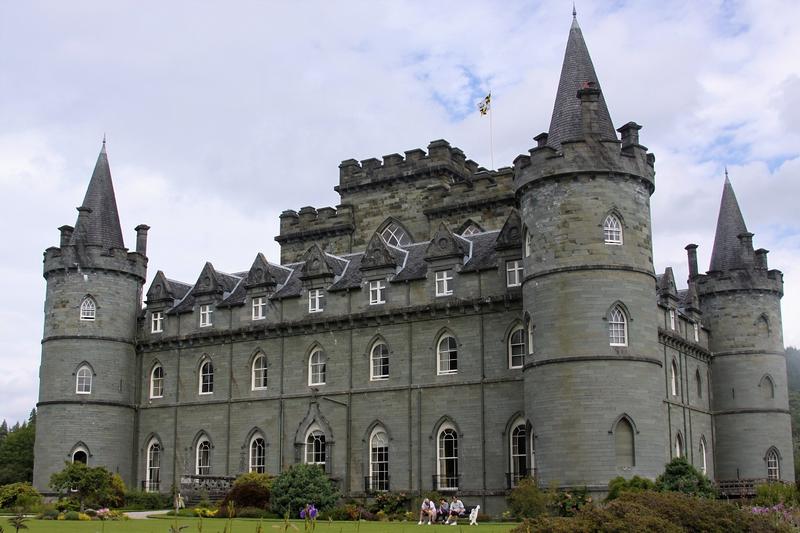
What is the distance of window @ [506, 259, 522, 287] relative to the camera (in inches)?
1548

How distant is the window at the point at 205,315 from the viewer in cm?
4794

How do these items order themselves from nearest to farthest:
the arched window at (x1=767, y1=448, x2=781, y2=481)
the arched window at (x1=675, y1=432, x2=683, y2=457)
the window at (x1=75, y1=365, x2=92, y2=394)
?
the arched window at (x1=675, y1=432, x2=683, y2=457) < the window at (x1=75, y1=365, x2=92, y2=394) < the arched window at (x1=767, y1=448, x2=781, y2=481)

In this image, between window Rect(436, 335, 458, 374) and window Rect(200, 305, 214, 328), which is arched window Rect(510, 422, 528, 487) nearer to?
window Rect(436, 335, 458, 374)

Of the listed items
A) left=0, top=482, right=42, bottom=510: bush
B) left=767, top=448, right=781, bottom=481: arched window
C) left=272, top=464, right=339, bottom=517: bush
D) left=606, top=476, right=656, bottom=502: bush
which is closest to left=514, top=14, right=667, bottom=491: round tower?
left=606, top=476, right=656, bottom=502: bush

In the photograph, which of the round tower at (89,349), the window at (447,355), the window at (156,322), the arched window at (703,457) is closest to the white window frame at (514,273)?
the window at (447,355)

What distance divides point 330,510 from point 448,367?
313 inches

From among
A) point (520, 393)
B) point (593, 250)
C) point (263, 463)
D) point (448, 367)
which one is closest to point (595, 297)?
point (593, 250)

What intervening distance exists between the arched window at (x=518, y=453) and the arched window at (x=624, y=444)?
4.53 metres

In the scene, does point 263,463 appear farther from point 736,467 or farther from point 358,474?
point 736,467

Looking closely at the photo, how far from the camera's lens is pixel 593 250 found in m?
35.2

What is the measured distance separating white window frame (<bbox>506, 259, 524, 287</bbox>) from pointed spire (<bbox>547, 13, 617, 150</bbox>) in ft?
16.3

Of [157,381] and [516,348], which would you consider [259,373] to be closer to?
[157,381]

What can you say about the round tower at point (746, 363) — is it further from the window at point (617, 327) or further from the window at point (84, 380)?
the window at point (84, 380)

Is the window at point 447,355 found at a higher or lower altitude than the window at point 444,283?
lower
